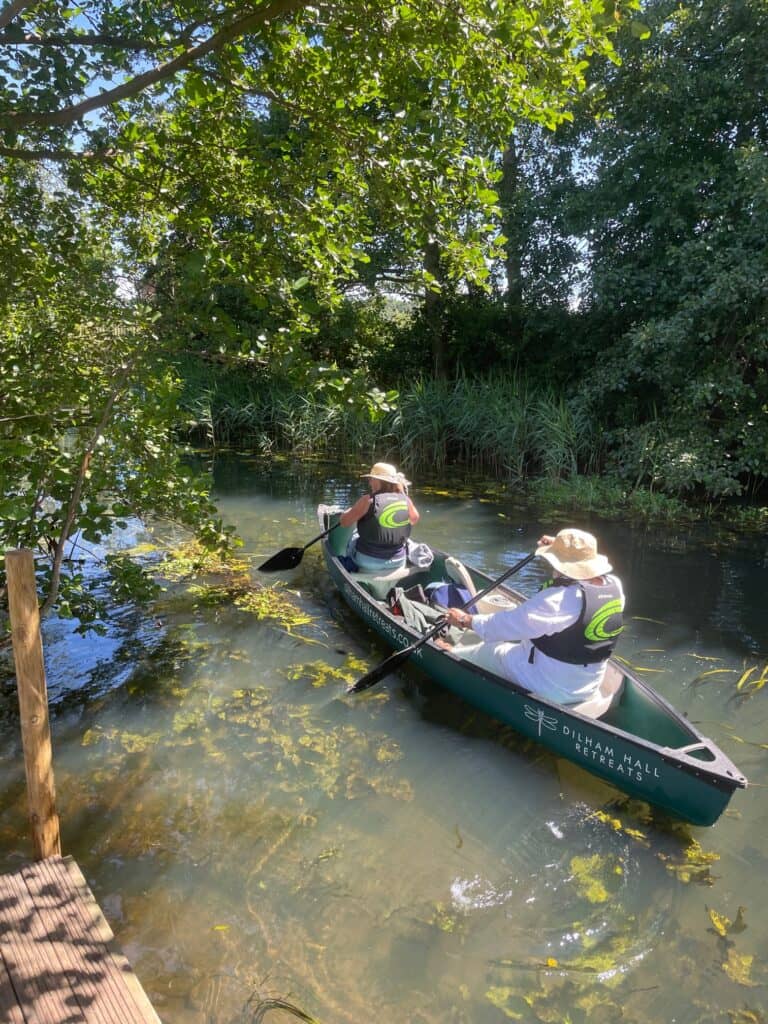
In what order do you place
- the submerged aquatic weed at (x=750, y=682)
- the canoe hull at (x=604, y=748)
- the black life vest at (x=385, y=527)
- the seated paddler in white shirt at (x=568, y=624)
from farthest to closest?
the black life vest at (x=385, y=527)
the submerged aquatic weed at (x=750, y=682)
the seated paddler in white shirt at (x=568, y=624)
the canoe hull at (x=604, y=748)

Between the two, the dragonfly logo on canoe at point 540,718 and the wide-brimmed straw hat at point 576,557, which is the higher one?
the wide-brimmed straw hat at point 576,557

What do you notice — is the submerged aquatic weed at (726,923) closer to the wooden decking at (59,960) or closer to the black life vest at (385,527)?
the wooden decking at (59,960)

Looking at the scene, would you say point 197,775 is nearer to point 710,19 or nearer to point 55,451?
point 55,451

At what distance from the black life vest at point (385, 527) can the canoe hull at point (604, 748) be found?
148 cm

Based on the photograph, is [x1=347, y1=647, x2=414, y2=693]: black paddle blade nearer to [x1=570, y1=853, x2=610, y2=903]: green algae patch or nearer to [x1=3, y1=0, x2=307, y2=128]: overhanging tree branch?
[x1=570, y1=853, x2=610, y2=903]: green algae patch

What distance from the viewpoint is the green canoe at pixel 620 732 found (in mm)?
3379

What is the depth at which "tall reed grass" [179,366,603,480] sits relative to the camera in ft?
38.9

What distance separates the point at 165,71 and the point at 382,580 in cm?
430

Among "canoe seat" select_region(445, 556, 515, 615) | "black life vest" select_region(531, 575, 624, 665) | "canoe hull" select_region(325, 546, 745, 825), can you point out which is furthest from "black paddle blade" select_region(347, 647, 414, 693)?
"black life vest" select_region(531, 575, 624, 665)

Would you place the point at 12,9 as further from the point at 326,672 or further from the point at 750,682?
the point at 750,682

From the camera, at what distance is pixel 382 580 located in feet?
21.0

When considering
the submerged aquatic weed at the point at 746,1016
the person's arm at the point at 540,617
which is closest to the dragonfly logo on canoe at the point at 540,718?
the person's arm at the point at 540,617

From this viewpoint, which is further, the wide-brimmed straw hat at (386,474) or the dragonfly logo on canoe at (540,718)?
the wide-brimmed straw hat at (386,474)

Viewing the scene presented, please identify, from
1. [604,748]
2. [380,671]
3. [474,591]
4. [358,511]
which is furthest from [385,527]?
[604,748]
